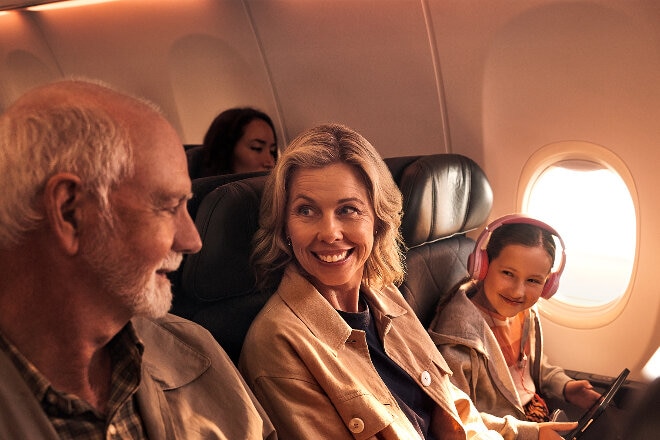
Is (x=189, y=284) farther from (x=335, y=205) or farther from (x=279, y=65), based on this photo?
(x=279, y=65)

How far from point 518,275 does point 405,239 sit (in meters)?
0.45

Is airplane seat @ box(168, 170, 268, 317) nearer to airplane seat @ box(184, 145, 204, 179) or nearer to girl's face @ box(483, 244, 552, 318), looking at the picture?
girl's face @ box(483, 244, 552, 318)

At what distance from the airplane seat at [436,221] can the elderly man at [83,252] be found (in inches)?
59.1

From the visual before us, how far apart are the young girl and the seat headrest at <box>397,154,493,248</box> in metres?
0.26

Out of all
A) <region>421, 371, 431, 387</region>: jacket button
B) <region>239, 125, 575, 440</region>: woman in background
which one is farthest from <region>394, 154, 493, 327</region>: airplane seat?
<region>421, 371, 431, 387</region>: jacket button

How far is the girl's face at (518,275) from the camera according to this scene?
8.78 feet

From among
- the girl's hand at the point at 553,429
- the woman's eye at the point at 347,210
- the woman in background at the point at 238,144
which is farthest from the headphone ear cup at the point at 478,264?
the woman in background at the point at 238,144

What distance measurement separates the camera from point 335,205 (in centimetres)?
210

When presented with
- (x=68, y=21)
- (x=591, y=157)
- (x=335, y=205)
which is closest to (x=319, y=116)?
(x=591, y=157)

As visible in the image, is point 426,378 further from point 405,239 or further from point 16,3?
point 16,3

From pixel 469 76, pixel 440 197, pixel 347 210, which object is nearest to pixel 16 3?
pixel 469 76

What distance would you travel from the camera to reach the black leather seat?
207 cm

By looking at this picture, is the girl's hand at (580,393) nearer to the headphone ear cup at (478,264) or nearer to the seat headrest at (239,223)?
the headphone ear cup at (478,264)

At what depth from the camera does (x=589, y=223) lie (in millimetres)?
4105
